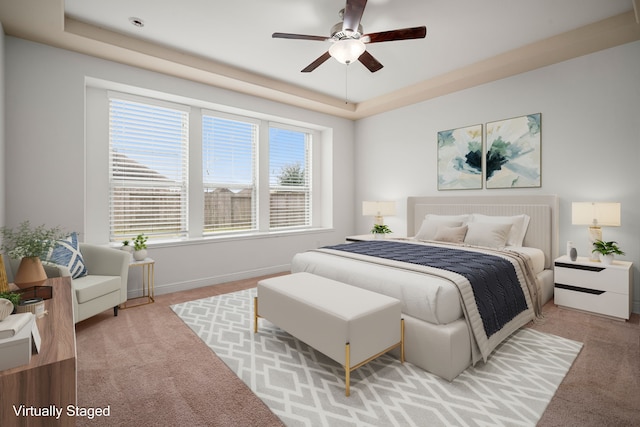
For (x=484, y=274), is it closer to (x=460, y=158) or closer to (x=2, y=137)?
(x=460, y=158)

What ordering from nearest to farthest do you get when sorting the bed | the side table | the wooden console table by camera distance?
the wooden console table → the bed → the side table

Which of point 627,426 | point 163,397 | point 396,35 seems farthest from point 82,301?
point 627,426

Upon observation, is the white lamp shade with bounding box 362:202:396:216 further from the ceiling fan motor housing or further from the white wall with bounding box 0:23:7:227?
the white wall with bounding box 0:23:7:227

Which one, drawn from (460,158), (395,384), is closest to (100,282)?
(395,384)

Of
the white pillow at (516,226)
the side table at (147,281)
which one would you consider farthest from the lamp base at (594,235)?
the side table at (147,281)

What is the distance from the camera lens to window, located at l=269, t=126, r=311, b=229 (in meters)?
5.36

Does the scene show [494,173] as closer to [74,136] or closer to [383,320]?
[383,320]

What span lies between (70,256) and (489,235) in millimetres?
4392

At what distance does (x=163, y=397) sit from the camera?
74.6 inches

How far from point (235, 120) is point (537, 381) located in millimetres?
4671

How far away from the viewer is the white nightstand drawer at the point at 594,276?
2988 mm

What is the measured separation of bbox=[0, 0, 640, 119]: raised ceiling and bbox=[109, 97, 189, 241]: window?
0.65m

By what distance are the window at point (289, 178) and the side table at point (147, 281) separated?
2035 mm

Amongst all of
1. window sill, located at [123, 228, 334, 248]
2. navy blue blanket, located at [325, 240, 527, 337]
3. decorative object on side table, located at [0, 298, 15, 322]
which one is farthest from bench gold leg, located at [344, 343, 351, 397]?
window sill, located at [123, 228, 334, 248]
